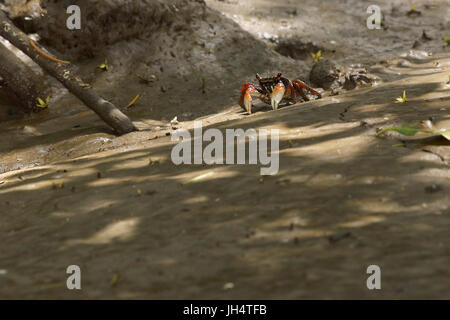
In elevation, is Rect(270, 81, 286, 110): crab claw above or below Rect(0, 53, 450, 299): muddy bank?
above

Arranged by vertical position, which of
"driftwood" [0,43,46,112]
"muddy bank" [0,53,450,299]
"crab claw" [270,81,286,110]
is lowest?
"muddy bank" [0,53,450,299]

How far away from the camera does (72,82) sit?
20.9ft

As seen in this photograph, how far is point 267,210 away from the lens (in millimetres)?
2758

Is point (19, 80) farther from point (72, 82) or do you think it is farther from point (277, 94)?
point (277, 94)

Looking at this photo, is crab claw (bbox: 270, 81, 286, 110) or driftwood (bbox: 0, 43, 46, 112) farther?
driftwood (bbox: 0, 43, 46, 112)

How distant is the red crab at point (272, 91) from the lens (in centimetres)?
638

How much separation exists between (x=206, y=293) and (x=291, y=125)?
2.60m

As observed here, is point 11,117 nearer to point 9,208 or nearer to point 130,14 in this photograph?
point 130,14

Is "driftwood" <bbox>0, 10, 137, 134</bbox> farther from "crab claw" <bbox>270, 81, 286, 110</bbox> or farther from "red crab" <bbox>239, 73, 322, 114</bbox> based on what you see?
"crab claw" <bbox>270, 81, 286, 110</bbox>

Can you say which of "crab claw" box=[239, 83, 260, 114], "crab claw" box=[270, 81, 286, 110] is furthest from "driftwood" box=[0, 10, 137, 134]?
"crab claw" box=[270, 81, 286, 110]

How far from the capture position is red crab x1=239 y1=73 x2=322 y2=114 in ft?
20.9

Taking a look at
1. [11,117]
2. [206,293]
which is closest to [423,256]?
[206,293]

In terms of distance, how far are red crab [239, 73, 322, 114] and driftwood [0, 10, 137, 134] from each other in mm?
1533

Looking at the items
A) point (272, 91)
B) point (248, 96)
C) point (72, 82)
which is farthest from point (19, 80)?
point (272, 91)
